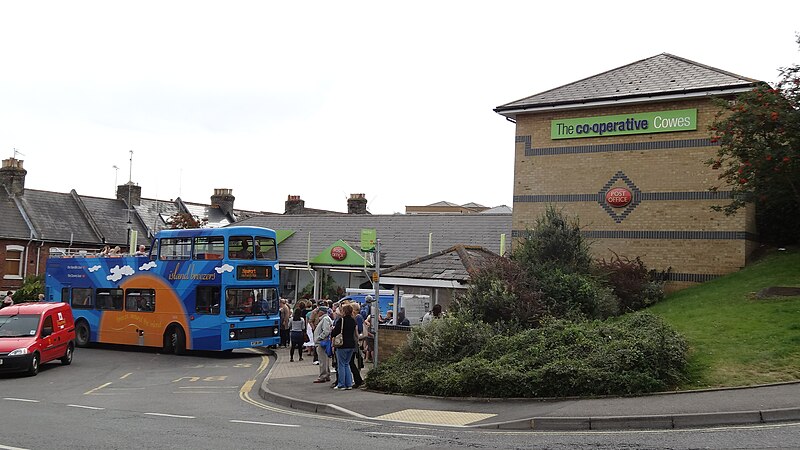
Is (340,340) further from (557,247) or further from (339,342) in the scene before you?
(557,247)

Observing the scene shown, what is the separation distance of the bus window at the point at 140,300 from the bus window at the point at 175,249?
1.37 meters

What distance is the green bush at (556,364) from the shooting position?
12727 mm

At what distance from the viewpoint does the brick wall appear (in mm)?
22016

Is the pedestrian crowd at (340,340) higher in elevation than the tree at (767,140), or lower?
lower

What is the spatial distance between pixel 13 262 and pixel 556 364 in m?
38.3

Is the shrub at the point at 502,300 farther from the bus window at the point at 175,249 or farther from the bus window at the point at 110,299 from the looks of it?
the bus window at the point at 110,299

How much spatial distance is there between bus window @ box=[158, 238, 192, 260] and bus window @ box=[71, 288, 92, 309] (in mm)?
4356

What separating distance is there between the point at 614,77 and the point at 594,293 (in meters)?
10.4

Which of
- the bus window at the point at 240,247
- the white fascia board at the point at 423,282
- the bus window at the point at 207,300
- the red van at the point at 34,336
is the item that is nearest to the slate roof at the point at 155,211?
the bus window at the point at 207,300

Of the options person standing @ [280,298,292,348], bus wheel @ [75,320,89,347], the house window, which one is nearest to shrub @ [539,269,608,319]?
person standing @ [280,298,292,348]

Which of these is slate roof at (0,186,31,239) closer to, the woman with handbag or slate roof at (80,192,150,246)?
slate roof at (80,192,150,246)

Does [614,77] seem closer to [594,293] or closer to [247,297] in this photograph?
[594,293]

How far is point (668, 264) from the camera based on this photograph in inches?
886

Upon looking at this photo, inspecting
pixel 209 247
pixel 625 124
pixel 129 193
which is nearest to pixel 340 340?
pixel 209 247
